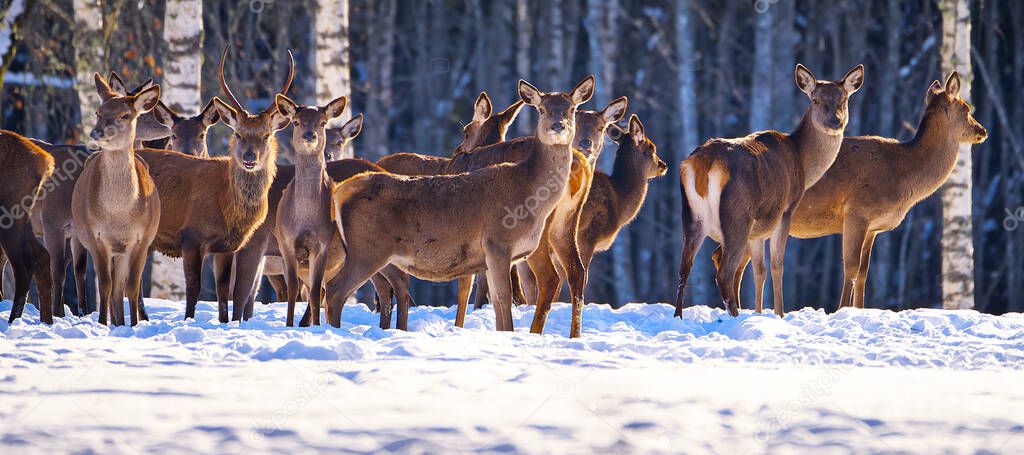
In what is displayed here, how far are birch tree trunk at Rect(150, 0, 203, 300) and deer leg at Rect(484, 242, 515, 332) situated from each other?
19.5 feet

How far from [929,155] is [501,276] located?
218 inches

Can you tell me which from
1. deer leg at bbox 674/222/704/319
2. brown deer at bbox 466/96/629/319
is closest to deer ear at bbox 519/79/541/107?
brown deer at bbox 466/96/629/319

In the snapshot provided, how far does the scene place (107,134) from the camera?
9383mm

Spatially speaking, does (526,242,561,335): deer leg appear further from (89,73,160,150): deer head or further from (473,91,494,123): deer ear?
(473,91,494,123): deer ear

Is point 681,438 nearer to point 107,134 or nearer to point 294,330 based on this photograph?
point 294,330

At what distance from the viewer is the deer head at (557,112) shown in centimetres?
943

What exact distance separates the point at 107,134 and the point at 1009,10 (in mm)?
19712

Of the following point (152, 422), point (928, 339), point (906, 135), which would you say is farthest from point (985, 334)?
point (906, 135)

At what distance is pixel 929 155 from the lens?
497 inches

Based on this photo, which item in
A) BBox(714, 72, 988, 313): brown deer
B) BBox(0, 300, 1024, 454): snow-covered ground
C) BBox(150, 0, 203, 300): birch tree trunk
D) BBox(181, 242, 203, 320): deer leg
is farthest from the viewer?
BBox(150, 0, 203, 300): birch tree trunk

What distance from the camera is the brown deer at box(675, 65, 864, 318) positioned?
10.9 m

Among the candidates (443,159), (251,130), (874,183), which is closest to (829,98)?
(874,183)

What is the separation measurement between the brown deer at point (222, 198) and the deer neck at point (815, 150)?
15.3ft

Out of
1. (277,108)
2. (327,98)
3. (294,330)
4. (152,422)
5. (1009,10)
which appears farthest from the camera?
(1009,10)
